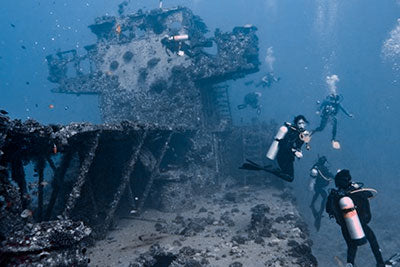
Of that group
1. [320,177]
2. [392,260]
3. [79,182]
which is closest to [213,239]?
[79,182]

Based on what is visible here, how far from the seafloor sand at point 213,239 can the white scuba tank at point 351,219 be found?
143cm

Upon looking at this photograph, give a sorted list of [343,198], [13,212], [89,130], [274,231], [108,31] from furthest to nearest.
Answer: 1. [108,31]
2. [274,231]
3. [89,130]
4. [343,198]
5. [13,212]

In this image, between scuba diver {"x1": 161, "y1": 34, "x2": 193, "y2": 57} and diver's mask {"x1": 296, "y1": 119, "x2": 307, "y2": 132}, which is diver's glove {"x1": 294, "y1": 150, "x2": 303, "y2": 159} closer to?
diver's mask {"x1": 296, "y1": 119, "x2": 307, "y2": 132}

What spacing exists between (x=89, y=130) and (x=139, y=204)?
179 inches

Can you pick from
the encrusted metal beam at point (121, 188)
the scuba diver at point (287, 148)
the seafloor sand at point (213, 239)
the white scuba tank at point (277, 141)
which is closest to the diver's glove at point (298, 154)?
the scuba diver at point (287, 148)

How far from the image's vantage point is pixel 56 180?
7.79 meters

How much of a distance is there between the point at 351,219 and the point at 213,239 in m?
3.79

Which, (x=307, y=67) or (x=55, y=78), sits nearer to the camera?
(x=55, y=78)

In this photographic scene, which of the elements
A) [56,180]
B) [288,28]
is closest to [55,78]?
[56,180]

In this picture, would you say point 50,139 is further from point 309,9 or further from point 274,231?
point 309,9

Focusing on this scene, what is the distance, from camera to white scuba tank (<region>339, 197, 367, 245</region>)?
214 inches

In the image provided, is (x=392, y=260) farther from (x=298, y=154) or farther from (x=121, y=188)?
(x=121, y=188)

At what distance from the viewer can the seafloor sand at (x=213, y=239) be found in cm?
671

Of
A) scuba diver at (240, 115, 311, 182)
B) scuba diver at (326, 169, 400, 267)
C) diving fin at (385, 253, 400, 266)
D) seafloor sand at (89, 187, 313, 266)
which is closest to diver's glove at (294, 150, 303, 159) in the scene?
scuba diver at (240, 115, 311, 182)
